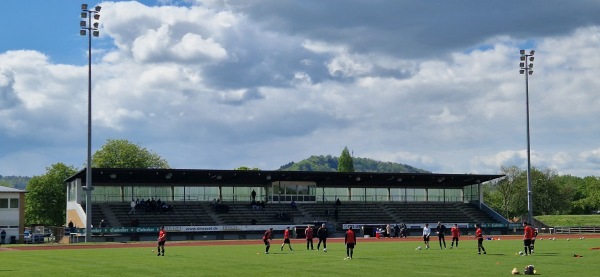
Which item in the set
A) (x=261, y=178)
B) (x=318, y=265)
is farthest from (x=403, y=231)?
(x=318, y=265)

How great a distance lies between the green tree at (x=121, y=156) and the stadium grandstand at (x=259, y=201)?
140ft

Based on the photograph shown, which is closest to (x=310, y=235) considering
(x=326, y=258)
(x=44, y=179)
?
(x=326, y=258)

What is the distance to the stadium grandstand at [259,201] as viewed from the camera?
79625 mm

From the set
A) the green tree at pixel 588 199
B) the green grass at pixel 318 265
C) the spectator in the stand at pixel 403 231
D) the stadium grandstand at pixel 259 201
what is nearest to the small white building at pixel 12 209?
the stadium grandstand at pixel 259 201

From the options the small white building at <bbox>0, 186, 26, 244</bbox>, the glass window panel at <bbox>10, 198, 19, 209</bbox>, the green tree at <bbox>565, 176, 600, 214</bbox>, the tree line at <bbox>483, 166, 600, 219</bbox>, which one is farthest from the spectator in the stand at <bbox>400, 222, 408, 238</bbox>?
the green tree at <bbox>565, 176, 600, 214</bbox>

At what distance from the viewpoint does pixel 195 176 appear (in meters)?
85.9

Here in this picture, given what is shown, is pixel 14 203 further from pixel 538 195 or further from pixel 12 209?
pixel 538 195

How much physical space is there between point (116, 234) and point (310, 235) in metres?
30.0

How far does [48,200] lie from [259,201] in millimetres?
45281

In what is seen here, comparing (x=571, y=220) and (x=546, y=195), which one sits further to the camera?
(x=546, y=195)

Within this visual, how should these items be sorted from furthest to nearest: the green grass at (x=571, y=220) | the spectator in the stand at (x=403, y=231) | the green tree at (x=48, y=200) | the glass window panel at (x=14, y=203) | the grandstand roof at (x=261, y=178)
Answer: the green tree at (x=48, y=200), the green grass at (x=571, y=220), the grandstand roof at (x=261, y=178), the spectator in the stand at (x=403, y=231), the glass window panel at (x=14, y=203)

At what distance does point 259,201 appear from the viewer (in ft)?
299

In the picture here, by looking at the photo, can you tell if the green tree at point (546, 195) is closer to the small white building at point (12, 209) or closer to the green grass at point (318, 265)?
the small white building at point (12, 209)

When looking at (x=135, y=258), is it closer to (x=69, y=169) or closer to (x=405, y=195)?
(x=405, y=195)
